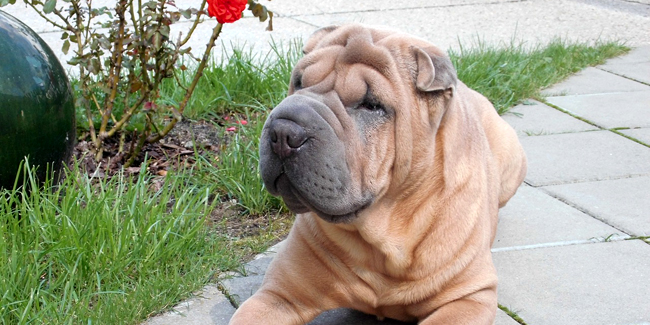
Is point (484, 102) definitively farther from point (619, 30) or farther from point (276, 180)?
point (619, 30)

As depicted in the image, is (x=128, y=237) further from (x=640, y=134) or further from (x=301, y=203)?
(x=640, y=134)

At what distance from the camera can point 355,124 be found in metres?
2.42

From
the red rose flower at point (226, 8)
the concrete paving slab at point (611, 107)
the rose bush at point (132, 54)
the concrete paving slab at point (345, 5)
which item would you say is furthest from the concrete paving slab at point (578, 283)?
the concrete paving slab at point (345, 5)

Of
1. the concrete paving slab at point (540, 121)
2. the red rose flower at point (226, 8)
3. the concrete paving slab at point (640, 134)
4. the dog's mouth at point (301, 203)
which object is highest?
the red rose flower at point (226, 8)

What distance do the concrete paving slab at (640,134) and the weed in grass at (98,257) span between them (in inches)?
115

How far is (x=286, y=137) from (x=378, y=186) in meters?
0.35

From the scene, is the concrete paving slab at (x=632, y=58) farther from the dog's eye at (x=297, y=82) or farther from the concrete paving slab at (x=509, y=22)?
the dog's eye at (x=297, y=82)

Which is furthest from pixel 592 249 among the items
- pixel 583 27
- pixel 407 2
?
pixel 407 2

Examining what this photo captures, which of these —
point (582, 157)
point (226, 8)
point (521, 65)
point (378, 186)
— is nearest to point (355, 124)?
point (378, 186)

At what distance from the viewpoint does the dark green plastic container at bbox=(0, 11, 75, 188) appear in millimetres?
3389

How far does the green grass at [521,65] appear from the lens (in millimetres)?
5602

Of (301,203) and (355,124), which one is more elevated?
(355,124)

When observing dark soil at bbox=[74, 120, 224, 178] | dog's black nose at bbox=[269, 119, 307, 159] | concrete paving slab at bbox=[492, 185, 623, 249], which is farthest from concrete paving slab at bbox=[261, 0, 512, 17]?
dog's black nose at bbox=[269, 119, 307, 159]

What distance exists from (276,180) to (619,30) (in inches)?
261
